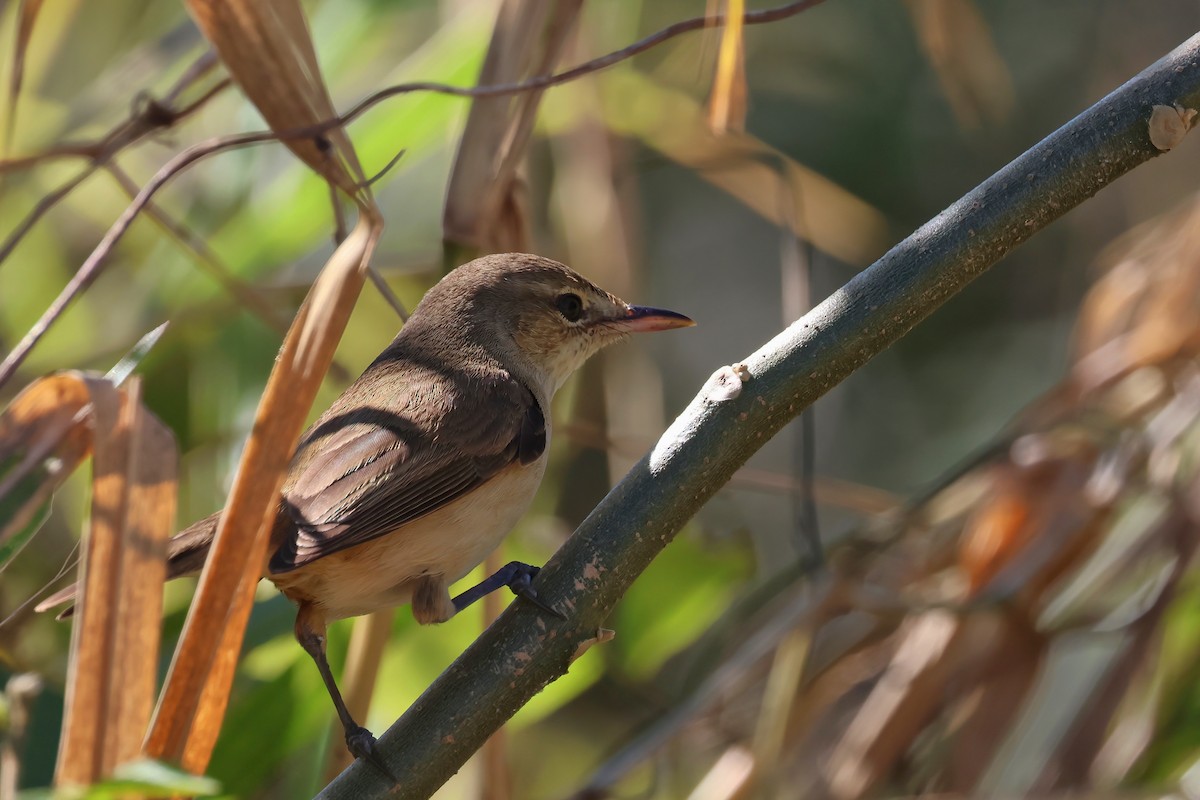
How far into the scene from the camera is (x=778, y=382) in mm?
1720

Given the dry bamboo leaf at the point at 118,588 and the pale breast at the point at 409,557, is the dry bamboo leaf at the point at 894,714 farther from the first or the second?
the dry bamboo leaf at the point at 118,588

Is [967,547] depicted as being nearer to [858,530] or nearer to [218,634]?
[858,530]

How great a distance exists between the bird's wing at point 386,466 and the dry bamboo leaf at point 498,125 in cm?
40

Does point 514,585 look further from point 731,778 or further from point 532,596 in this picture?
point 731,778

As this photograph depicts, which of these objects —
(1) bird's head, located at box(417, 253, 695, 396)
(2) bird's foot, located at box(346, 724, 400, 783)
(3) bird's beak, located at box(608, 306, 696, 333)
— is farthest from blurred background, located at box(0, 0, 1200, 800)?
(2) bird's foot, located at box(346, 724, 400, 783)

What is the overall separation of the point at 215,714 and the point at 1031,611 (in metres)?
2.08

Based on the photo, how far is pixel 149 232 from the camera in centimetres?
423

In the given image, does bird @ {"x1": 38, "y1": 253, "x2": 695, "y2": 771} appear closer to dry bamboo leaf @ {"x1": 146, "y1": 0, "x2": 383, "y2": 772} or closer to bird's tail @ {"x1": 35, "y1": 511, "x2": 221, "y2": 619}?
bird's tail @ {"x1": 35, "y1": 511, "x2": 221, "y2": 619}

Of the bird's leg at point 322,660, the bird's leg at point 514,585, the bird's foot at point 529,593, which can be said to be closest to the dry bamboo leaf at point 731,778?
the bird's leg at point 514,585

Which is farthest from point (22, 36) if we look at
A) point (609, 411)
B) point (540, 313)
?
point (609, 411)

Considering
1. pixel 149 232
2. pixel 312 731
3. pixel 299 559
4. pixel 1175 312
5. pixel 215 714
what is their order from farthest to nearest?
1. pixel 149 232
2. pixel 1175 312
3. pixel 312 731
4. pixel 299 559
5. pixel 215 714

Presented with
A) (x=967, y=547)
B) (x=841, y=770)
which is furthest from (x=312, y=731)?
(x=967, y=547)

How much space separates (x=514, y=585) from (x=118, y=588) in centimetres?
62

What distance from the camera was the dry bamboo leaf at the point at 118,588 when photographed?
1496mm
